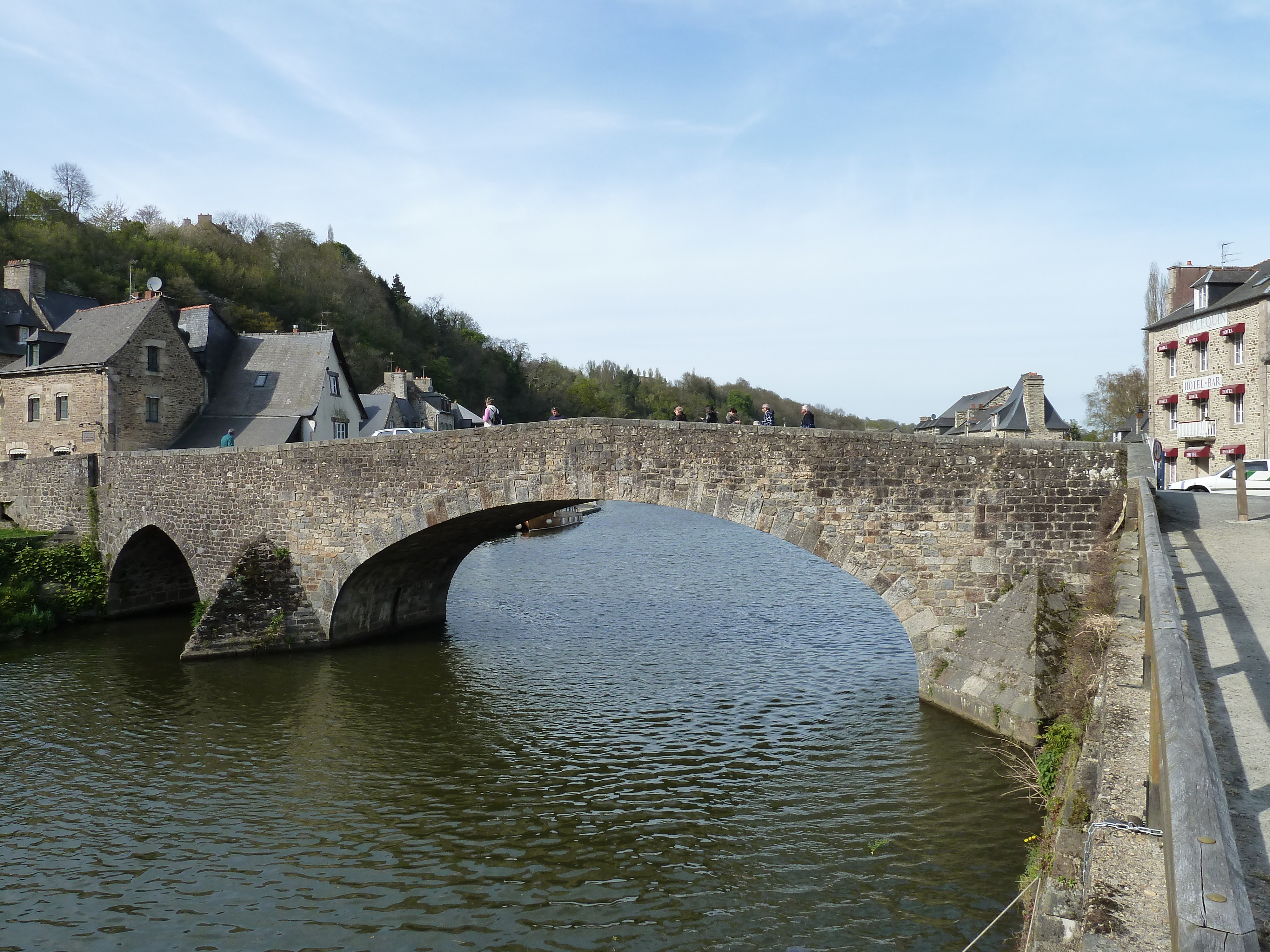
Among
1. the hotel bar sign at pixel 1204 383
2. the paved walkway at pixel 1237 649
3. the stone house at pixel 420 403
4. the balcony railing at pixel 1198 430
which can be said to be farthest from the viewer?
the stone house at pixel 420 403

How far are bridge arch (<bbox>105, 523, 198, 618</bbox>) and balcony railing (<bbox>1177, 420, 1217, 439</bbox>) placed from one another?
30923 mm

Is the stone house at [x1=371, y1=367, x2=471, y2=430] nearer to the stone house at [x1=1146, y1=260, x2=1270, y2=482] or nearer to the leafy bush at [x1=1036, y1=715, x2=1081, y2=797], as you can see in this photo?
the stone house at [x1=1146, y1=260, x2=1270, y2=482]

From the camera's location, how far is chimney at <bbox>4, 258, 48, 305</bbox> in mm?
28922

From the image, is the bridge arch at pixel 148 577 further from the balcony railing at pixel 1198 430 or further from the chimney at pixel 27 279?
the balcony railing at pixel 1198 430

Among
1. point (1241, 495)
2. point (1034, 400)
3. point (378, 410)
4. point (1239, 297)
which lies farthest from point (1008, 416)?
point (1241, 495)

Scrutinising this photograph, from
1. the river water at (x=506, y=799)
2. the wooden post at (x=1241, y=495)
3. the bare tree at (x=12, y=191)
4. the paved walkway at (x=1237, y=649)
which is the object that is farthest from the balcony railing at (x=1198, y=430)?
the bare tree at (x=12, y=191)

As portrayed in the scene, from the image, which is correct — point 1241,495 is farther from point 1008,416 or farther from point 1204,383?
point 1008,416

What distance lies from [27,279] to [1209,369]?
39.4 meters

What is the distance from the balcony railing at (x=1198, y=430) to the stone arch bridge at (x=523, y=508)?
2362cm

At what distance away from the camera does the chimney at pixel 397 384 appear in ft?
147

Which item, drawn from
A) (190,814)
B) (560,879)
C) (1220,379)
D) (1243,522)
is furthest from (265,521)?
(1220,379)

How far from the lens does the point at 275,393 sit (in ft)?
83.4

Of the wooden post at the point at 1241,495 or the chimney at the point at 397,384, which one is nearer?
the wooden post at the point at 1241,495

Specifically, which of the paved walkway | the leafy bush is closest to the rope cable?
the leafy bush
